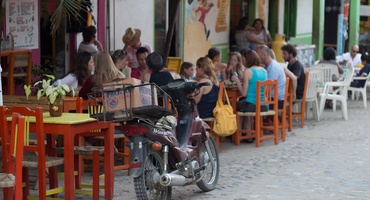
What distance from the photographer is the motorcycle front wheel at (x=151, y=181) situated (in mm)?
8273

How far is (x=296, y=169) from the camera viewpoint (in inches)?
446

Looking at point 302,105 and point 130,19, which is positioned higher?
point 130,19

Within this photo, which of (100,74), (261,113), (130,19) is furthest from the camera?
(130,19)

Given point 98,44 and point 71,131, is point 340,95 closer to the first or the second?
point 98,44

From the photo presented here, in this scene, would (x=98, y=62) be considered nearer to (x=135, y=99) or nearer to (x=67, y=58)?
(x=135, y=99)

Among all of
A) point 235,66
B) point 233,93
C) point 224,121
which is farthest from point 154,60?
point 235,66

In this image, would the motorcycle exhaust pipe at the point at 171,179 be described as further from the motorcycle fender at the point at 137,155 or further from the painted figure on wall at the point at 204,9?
the painted figure on wall at the point at 204,9

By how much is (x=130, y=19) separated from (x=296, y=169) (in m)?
5.87

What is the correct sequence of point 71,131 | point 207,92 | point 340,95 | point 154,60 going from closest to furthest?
point 71,131 < point 154,60 < point 207,92 < point 340,95

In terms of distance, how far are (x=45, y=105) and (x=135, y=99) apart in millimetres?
1495

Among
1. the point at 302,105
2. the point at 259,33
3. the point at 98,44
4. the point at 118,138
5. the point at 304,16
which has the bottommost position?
the point at 118,138

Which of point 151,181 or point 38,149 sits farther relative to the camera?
point 151,181

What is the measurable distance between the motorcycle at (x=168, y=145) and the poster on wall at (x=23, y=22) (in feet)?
15.9

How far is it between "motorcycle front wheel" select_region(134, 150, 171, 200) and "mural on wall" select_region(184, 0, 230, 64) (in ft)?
32.8
